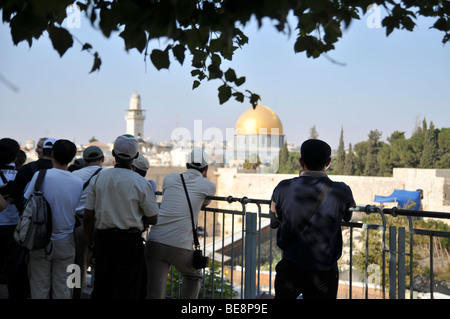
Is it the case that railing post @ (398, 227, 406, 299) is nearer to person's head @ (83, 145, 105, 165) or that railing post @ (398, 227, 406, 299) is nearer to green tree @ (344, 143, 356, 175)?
person's head @ (83, 145, 105, 165)

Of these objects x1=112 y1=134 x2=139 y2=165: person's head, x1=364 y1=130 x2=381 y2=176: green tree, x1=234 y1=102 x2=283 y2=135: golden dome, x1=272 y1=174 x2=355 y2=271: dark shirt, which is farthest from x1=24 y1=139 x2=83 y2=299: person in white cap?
x1=234 y1=102 x2=283 y2=135: golden dome

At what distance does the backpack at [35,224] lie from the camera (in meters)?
3.01

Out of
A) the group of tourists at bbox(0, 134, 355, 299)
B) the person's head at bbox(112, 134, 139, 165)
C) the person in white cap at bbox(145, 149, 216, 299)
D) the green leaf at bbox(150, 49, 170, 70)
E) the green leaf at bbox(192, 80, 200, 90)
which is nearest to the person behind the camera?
the green leaf at bbox(150, 49, 170, 70)

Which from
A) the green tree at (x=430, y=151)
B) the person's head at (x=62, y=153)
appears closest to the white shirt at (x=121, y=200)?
the person's head at (x=62, y=153)

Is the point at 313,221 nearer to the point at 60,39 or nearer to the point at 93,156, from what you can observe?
the point at 60,39

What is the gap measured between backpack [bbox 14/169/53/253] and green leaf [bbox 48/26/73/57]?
169cm

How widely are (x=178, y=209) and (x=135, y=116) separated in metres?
70.5

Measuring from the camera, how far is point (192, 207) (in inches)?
126

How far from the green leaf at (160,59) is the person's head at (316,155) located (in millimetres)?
953

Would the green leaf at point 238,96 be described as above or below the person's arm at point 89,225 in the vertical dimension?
above

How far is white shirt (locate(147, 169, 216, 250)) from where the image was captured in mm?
3133

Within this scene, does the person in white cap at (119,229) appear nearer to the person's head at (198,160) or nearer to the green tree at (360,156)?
the person's head at (198,160)

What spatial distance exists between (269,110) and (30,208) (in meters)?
60.4

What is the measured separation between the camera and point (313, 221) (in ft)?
7.75
